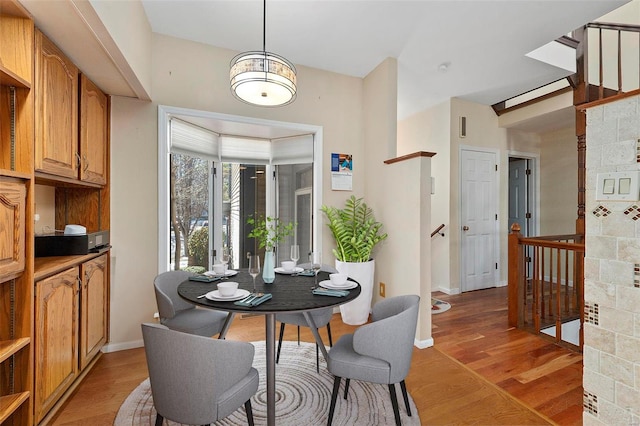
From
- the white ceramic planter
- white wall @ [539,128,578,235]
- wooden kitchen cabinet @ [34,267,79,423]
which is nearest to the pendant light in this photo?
wooden kitchen cabinet @ [34,267,79,423]

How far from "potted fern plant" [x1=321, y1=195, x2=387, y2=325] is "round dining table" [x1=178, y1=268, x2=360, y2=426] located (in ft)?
3.67

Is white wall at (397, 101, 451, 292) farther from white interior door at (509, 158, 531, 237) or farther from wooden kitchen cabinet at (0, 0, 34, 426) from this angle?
wooden kitchen cabinet at (0, 0, 34, 426)

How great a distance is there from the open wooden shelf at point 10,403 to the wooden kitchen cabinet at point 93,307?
24.8 inches

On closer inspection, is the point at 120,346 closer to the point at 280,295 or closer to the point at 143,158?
the point at 143,158

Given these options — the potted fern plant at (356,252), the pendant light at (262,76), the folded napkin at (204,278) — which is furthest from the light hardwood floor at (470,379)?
the pendant light at (262,76)

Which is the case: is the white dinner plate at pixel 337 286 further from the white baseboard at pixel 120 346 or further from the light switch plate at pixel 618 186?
the white baseboard at pixel 120 346

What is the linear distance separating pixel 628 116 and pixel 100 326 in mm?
3597

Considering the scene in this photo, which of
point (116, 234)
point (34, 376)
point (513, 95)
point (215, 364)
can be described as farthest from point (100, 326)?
point (513, 95)

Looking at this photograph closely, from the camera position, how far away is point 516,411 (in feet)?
6.01

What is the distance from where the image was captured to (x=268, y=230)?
3.61 meters

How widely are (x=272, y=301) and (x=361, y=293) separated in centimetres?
173

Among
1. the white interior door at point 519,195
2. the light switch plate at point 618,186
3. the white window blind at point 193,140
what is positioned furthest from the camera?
the white interior door at point 519,195

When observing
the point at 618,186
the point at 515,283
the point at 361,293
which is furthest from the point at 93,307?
the point at 515,283

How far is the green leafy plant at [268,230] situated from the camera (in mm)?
3555
